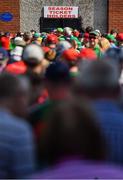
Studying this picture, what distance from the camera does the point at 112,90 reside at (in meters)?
4.55

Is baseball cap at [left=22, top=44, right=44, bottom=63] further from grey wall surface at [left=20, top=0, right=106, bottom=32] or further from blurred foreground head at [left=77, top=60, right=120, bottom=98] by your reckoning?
grey wall surface at [left=20, top=0, right=106, bottom=32]

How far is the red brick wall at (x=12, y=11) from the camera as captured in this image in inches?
1153

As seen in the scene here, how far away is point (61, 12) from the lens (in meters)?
28.8

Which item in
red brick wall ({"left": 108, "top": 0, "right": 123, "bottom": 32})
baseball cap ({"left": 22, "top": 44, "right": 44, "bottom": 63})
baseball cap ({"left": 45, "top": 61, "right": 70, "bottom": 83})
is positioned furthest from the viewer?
red brick wall ({"left": 108, "top": 0, "right": 123, "bottom": 32})

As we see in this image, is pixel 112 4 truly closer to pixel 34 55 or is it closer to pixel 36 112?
pixel 34 55

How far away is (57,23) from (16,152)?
2511 centimetres

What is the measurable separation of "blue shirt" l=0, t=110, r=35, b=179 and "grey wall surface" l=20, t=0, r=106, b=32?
986 inches

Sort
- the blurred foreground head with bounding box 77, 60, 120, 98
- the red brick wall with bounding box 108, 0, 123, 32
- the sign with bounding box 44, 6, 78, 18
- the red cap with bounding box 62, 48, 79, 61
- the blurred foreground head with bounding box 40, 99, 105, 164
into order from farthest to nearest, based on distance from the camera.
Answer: the red brick wall with bounding box 108, 0, 123, 32 → the sign with bounding box 44, 6, 78, 18 → the red cap with bounding box 62, 48, 79, 61 → the blurred foreground head with bounding box 77, 60, 120, 98 → the blurred foreground head with bounding box 40, 99, 105, 164

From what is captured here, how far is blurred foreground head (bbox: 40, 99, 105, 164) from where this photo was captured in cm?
367

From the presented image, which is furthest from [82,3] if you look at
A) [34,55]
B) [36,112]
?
[36,112]

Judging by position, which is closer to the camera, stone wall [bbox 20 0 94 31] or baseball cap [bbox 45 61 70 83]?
baseball cap [bbox 45 61 70 83]

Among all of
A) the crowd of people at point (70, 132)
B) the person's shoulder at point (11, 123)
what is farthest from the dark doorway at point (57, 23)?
the person's shoulder at point (11, 123)

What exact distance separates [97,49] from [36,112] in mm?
7634

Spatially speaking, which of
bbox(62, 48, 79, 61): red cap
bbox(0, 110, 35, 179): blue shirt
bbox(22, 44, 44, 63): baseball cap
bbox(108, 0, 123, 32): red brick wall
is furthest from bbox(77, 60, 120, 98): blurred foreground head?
bbox(108, 0, 123, 32): red brick wall
